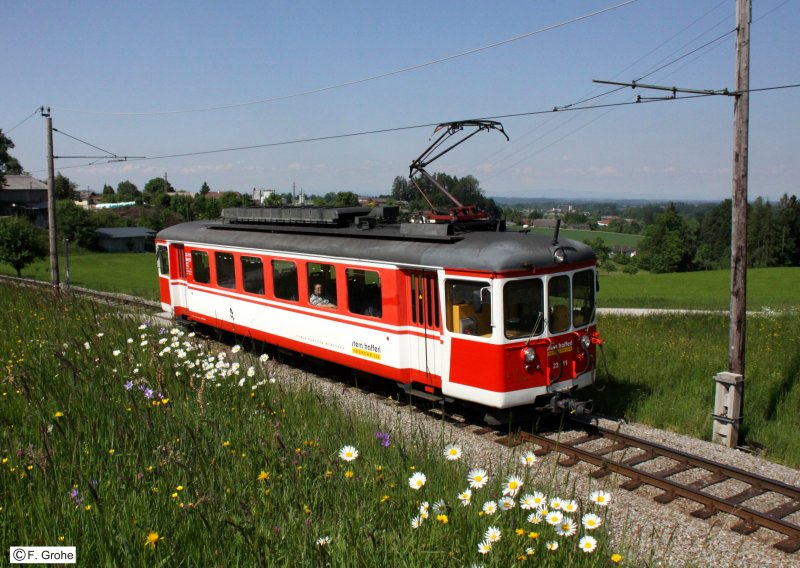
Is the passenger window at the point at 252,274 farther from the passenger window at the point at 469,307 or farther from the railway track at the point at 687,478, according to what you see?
the railway track at the point at 687,478

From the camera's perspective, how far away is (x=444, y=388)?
32.0 ft

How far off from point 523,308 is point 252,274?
6458 mm

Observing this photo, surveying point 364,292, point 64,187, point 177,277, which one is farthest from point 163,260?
point 64,187

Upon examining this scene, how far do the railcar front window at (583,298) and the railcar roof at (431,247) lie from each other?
0.25 m

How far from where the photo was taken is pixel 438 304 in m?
9.74

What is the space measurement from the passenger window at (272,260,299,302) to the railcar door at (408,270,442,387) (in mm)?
3179

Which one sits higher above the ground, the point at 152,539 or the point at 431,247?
the point at 431,247

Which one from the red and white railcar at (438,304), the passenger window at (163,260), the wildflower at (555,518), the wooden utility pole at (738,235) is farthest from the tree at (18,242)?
the wildflower at (555,518)

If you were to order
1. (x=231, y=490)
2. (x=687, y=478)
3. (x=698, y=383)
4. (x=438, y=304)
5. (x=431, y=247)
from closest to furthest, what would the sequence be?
1. (x=231, y=490)
2. (x=687, y=478)
3. (x=438, y=304)
4. (x=431, y=247)
5. (x=698, y=383)

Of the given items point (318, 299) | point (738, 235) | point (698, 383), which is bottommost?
point (698, 383)

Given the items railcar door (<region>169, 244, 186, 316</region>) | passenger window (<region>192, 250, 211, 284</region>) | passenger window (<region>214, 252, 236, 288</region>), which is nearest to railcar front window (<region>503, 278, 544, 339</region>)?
passenger window (<region>214, 252, 236, 288</region>)

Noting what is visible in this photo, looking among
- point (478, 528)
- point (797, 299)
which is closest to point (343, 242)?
point (478, 528)

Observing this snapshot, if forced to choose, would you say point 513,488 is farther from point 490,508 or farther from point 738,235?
point 738,235

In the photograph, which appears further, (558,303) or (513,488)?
(558,303)
